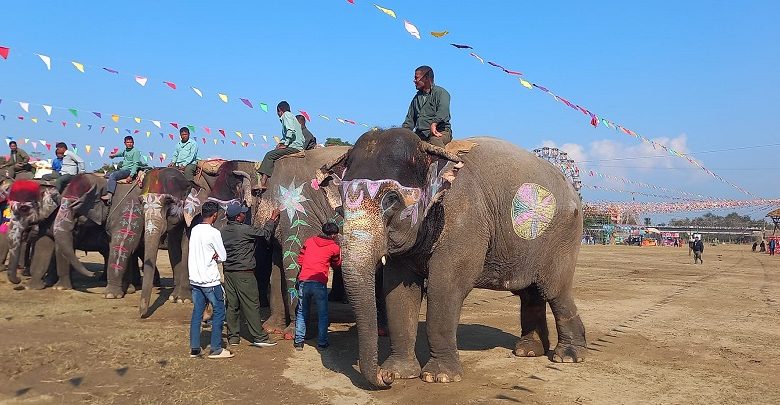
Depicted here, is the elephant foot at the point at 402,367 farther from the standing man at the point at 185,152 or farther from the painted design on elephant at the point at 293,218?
the standing man at the point at 185,152

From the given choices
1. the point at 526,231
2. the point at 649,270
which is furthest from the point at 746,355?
the point at 649,270

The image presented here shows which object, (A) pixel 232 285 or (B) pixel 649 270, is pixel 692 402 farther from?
(B) pixel 649 270

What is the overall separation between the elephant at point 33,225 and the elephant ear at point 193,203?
4411mm

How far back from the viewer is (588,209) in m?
80.3

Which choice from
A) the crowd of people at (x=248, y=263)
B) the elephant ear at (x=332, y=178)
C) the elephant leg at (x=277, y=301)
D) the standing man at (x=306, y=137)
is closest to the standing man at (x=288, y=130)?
the standing man at (x=306, y=137)

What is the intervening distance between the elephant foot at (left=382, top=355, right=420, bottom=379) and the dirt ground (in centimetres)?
11

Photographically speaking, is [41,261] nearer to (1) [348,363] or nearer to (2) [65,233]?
(2) [65,233]

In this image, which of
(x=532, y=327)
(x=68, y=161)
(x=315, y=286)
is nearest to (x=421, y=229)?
(x=315, y=286)

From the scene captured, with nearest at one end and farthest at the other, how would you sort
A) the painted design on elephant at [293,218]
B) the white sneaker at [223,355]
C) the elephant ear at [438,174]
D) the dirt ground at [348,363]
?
1. the dirt ground at [348,363]
2. the elephant ear at [438,174]
3. the white sneaker at [223,355]
4. the painted design on elephant at [293,218]

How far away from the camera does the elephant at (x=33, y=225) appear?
14.8 metres

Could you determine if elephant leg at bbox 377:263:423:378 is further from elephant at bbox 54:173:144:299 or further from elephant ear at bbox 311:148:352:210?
elephant at bbox 54:173:144:299

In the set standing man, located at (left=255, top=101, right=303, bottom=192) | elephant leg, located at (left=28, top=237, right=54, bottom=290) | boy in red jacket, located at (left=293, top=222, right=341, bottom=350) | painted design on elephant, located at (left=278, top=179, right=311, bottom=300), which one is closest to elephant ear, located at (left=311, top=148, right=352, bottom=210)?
boy in red jacket, located at (left=293, top=222, right=341, bottom=350)

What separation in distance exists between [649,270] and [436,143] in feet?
73.4

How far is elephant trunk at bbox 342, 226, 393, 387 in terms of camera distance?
6.09 m
